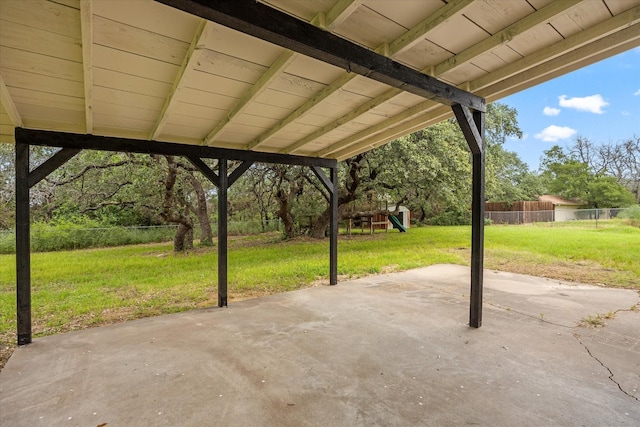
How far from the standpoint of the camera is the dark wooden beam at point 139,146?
2.91 meters

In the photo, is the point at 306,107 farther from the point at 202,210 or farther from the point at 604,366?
the point at 202,210

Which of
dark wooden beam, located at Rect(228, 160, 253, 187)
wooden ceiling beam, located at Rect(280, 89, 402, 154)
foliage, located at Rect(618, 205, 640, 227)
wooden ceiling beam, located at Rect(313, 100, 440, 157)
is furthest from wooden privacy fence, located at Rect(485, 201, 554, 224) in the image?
dark wooden beam, located at Rect(228, 160, 253, 187)

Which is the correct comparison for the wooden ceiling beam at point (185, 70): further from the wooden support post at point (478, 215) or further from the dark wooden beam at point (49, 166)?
the wooden support post at point (478, 215)

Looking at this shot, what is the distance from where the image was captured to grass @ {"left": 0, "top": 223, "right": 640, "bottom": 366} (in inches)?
159

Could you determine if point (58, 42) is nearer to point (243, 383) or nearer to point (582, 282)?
point (243, 383)

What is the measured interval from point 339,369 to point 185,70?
2.32m

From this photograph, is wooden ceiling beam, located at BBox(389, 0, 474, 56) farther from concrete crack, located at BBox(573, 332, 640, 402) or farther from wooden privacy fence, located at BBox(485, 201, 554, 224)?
wooden privacy fence, located at BBox(485, 201, 554, 224)

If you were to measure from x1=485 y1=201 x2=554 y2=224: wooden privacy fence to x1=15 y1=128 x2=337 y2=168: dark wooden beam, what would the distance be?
18889 mm

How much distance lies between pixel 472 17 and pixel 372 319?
9.08ft

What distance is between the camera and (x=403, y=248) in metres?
9.31

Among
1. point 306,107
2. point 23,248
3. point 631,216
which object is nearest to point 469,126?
point 306,107

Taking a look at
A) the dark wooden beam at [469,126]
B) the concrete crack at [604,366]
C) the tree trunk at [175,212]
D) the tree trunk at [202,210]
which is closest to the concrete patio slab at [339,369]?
the concrete crack at [604,366]

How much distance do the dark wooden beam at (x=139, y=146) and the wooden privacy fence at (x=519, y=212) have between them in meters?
18.9

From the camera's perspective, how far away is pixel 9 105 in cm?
238
